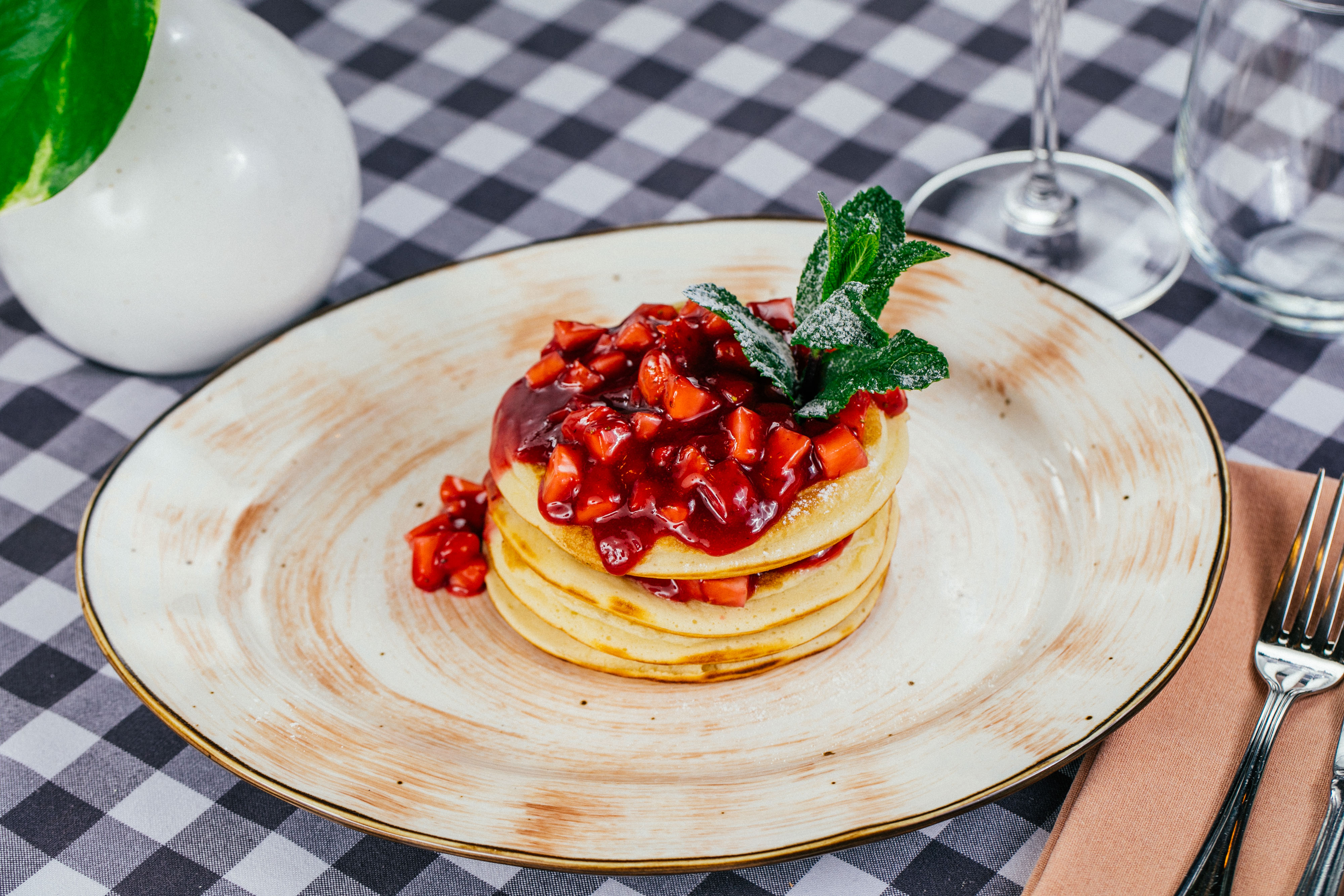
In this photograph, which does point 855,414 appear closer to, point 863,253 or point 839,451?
point 839,451

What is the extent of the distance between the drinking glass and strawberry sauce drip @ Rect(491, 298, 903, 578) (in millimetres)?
1231

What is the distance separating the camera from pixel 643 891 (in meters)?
2.06

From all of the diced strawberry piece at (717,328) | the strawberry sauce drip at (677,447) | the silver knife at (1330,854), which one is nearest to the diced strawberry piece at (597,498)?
the strawberry sauce drip at (677,447)

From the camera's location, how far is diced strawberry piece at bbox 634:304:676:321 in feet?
7.96

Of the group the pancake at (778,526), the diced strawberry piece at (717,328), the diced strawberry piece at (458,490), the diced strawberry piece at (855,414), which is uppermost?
the diced strawberry piece at (717,328)

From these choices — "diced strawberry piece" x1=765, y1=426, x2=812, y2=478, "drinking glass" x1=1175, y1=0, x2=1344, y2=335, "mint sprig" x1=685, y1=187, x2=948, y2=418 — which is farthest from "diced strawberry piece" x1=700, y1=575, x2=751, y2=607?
"drinking glass" x1=1175, y1=0, x2=1344, y2=335

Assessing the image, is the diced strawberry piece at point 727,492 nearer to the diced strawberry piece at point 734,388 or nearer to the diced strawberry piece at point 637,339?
the diced strawberry piece at point 734,388

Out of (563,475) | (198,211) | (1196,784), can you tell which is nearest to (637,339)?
(563,475)

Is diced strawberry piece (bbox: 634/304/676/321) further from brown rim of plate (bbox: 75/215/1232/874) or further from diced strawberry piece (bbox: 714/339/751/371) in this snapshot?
brown rim of plate (bbox: 75/215/1232/874)

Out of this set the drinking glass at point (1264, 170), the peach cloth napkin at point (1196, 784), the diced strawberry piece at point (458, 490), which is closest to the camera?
the peach cloth napkin at point (1196, 784)

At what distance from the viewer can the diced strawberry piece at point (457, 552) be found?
2467 mm

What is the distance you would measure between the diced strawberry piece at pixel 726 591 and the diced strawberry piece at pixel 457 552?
1.63 feet

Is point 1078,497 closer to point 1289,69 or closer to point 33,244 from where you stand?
point 1289,69

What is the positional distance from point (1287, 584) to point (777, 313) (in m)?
1.03
